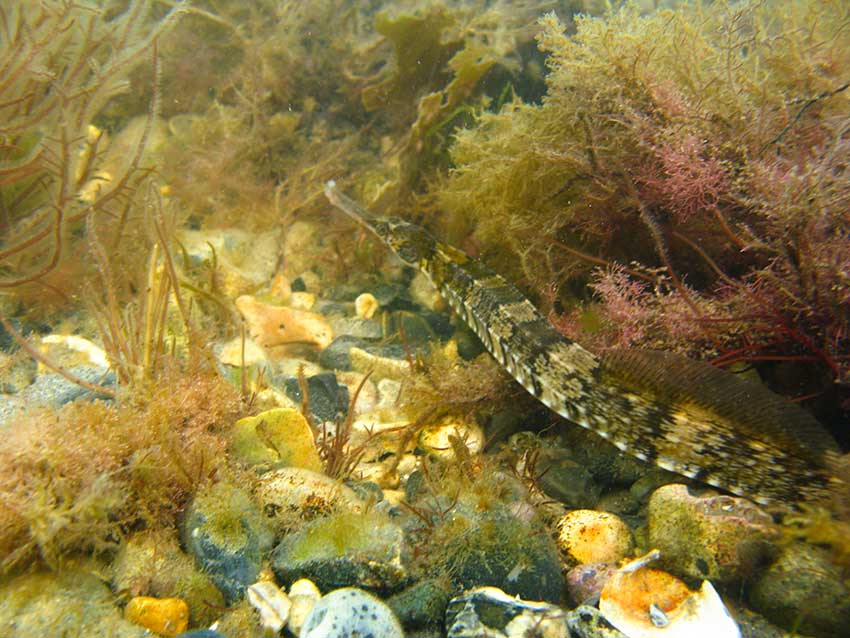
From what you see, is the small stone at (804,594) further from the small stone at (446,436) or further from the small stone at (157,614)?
the small stone at (157,614)

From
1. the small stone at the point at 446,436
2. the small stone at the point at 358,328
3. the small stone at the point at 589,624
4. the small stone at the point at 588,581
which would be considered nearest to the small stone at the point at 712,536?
the small stone at the point at 588,581

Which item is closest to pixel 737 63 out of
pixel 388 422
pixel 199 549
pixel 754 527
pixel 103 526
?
pixel 754 527

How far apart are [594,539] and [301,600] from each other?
5.68ft

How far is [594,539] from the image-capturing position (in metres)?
2.87

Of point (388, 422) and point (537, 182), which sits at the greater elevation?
point (537, 182)

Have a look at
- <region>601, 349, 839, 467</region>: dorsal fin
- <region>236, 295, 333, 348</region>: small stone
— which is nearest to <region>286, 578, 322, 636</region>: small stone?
<region>601, 349, 839, 467</region>: dorsal fin

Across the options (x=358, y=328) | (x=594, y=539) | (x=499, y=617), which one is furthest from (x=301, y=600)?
(x=358, y=328)

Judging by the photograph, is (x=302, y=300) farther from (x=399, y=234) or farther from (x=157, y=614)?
(x=157, y=614)

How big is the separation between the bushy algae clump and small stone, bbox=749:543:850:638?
113 centimetres

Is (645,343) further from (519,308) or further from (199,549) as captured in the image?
(199,549)

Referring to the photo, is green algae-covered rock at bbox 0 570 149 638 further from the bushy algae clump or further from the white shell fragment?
the bushy algae clump

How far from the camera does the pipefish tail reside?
260cm

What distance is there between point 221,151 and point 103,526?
591 cm

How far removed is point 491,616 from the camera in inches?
94.7
